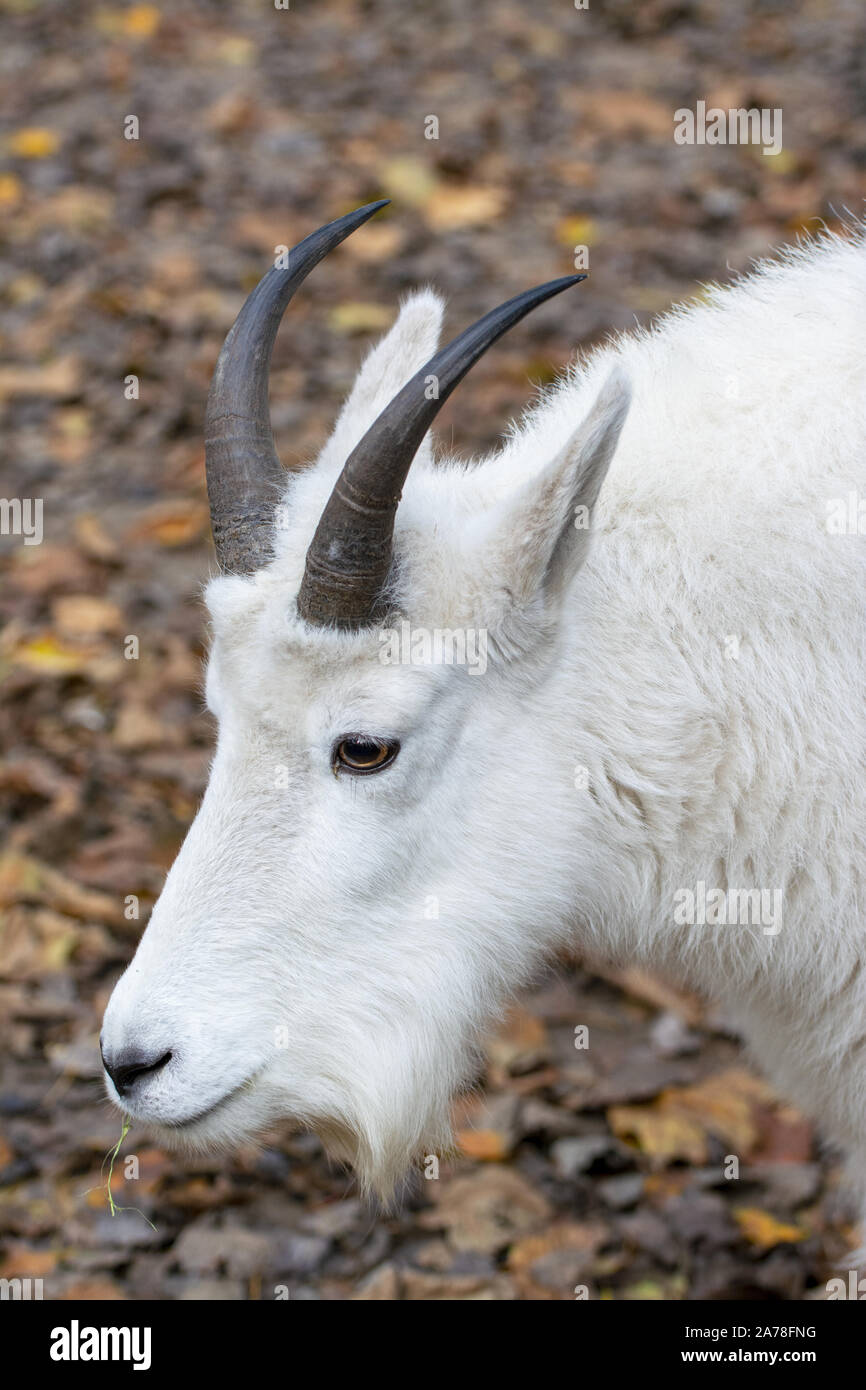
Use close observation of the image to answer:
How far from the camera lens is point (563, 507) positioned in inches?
105

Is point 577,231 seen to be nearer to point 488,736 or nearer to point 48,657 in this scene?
point 48,657

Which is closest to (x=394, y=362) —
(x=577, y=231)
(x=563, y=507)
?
(x=563, y=507)

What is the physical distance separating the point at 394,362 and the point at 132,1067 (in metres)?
1.84

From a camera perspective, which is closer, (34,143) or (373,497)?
(373,497)

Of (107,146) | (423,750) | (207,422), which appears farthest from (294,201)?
(423,750)

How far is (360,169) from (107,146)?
1.81 meters

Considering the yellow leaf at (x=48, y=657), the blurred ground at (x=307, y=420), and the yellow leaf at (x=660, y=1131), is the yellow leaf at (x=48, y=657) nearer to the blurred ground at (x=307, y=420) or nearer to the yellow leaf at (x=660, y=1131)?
the blurred ground at (x=307, y=420)

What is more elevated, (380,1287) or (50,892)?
(50,892)

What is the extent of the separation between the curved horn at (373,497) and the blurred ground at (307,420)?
175cm

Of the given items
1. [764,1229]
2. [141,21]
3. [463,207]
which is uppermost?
[141,21]

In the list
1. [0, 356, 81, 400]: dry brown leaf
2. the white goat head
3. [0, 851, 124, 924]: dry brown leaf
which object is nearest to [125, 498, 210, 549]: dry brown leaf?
[0, 356, 81, 400]: dry brown leaf

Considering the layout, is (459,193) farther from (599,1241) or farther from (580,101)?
(599,1241)

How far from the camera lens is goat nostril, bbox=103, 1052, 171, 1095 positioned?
9.09ft

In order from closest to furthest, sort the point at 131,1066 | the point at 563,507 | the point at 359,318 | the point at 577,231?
1. the point at 563,507
2. the point at 131,1066
3. the point at 359,318
4. the point at 577,231
